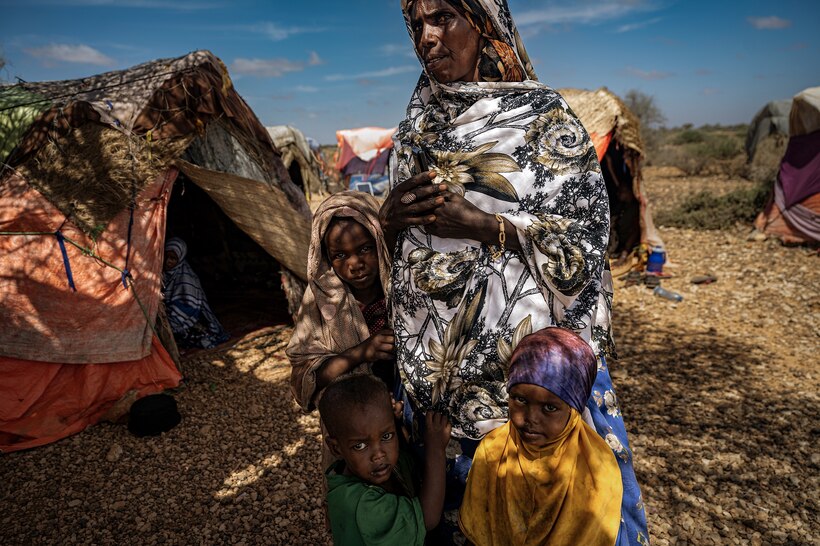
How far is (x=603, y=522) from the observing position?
137 centimetres

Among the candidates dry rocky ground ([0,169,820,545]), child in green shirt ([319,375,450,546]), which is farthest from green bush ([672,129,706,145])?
child in green shirt ([319,375,450,546])

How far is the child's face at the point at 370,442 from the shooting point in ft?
4.76

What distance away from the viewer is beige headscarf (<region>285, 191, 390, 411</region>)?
1695 mm

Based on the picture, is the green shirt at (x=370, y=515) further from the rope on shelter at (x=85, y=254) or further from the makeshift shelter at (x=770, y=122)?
the makeshift shelter at (x=770, y=122)

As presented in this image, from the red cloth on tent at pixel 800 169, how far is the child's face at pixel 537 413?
9.65 meters

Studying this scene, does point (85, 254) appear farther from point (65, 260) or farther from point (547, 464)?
point (547, 464)

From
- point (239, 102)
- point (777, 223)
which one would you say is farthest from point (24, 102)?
point (777, 223)

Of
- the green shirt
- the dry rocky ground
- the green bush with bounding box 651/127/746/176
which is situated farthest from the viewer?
the green bush with bounding box 651/127/746/176

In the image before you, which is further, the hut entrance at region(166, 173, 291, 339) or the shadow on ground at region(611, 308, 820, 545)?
the hut entrance at region(166, 173, 291, 339)

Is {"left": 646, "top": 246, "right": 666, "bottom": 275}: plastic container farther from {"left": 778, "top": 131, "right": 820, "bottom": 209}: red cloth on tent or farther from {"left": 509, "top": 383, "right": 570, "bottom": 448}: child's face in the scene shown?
{"left": 509, "top": 383, "right": 570, "bottom": 448}: child's face

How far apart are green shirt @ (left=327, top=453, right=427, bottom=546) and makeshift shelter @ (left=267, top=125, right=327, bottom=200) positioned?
11.2 meters

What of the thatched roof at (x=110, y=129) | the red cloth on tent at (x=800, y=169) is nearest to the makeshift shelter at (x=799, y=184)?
the red cloth on tent at (x=800, y=169)

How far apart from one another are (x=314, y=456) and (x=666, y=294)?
5.41 m

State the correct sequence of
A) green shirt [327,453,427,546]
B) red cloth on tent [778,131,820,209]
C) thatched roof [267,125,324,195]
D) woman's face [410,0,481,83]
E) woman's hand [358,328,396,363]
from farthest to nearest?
thatched roof [267,125,324,195] → red cloth on tent [778,131,820,209] → woman's hand [358,328,396,363] → woman's face [410,0,481,83] → green shirt [327,453,427,546]
